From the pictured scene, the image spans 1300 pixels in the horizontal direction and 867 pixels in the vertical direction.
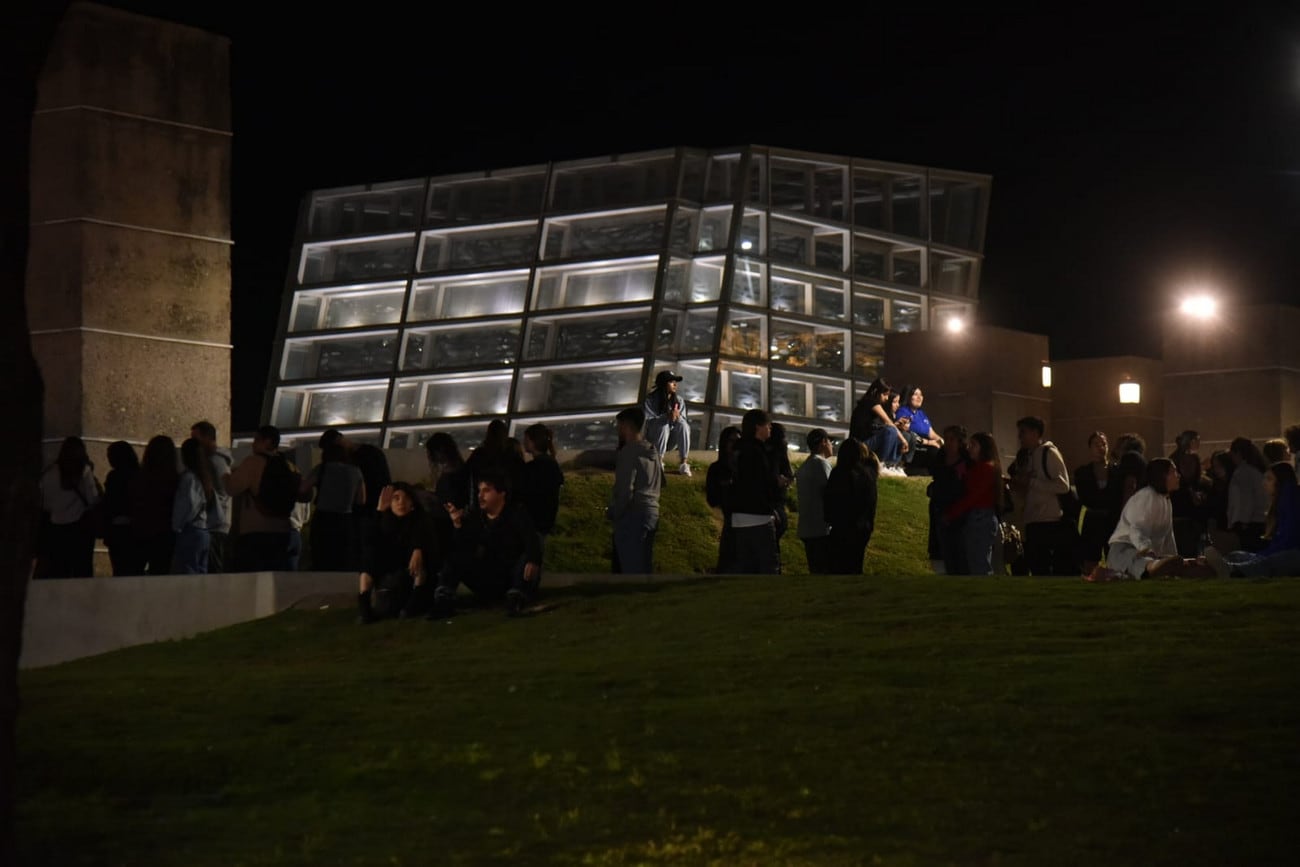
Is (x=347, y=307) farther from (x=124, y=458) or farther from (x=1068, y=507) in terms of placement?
(x=1068, y=507)

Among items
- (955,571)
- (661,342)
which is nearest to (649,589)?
(955,571)

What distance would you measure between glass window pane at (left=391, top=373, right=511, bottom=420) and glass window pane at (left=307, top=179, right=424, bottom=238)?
4142 millimetres

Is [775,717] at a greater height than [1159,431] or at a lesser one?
lesser

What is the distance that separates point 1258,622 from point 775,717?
11.6 feet

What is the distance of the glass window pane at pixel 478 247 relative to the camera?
5241 centimetres

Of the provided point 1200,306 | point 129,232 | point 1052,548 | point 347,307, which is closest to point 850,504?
point 1052,548

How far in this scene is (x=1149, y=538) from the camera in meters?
15.9

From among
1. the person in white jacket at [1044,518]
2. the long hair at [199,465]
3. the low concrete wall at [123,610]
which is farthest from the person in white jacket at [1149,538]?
the long hair at [199,465]

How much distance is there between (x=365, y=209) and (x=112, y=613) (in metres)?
39.4

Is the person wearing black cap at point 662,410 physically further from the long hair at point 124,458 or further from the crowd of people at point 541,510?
the long hair at point 124,458

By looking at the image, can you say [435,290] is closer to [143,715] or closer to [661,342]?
[661,342]

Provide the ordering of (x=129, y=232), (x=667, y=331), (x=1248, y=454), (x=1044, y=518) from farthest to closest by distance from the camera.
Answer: (x=667, y=331), (x=129, y=232), (x=1044, y=518), (x=1248, y=454)

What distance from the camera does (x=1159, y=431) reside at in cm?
4041

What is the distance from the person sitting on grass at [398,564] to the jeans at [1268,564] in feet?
19.2
